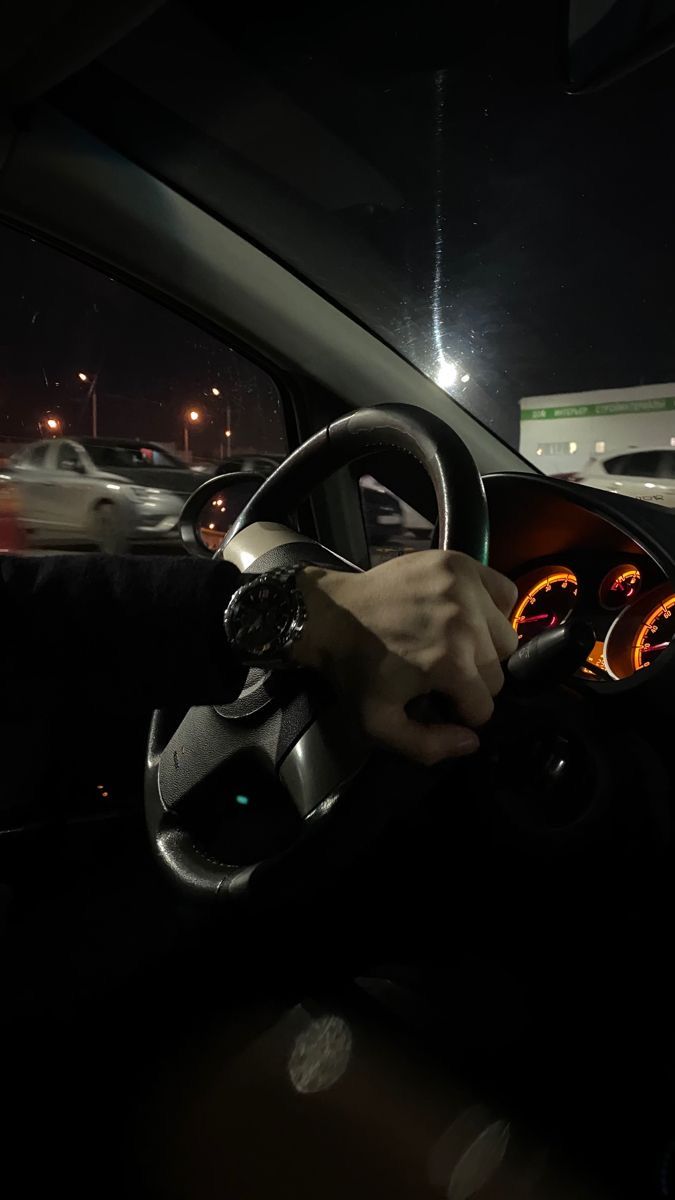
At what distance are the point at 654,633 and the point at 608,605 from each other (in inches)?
6.1

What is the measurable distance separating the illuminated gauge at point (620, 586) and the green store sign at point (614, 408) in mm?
983

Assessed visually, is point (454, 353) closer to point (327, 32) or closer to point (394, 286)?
point (394, 286)

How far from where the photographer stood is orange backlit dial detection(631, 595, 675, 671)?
1.78 m

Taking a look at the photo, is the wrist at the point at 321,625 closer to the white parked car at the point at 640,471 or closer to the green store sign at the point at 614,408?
the green store sign at the point at 614,408

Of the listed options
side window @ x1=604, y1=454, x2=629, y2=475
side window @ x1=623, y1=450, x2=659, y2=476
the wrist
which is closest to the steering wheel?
the wrist

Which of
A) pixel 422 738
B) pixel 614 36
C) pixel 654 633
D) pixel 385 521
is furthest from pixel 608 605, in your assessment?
pixel 422 738

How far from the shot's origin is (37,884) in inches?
73.9

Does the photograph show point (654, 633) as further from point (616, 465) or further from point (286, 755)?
point (616, 465)

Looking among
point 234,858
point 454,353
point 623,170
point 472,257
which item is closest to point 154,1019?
point 234,858

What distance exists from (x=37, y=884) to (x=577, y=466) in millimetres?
1935

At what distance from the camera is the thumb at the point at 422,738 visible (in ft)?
2.83

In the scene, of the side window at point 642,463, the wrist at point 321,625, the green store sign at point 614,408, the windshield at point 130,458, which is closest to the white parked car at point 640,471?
the side window at point 642,463

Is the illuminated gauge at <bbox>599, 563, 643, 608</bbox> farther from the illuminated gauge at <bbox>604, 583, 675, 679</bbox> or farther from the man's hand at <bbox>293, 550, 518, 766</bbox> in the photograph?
the man's hand at <bbox>293, 550, 518, 766</bbox>

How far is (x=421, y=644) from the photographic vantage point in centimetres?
88
